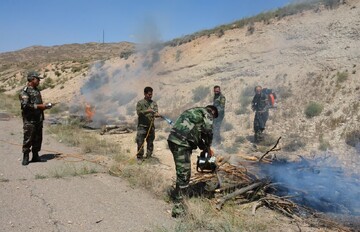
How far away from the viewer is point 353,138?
11.1m

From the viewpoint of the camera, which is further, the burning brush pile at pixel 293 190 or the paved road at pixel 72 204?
the burning brush pile at pixel 293 190

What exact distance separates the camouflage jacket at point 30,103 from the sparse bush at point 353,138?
877 cm

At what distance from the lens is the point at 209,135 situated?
19.3ft

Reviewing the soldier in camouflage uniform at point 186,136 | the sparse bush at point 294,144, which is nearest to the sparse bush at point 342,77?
the sparse bush at point 294,144

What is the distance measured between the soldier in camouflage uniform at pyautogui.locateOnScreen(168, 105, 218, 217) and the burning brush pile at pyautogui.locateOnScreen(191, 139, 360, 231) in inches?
29.4

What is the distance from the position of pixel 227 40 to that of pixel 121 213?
18812mm

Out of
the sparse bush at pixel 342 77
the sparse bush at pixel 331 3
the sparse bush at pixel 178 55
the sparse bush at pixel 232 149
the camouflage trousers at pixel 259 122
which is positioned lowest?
the sparse bush at pixel 232 149

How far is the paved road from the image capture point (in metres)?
5.33

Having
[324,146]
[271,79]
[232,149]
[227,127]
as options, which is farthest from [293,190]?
[271,79]

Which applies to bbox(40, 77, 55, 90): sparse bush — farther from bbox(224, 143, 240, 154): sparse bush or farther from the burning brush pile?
the burning brush pile

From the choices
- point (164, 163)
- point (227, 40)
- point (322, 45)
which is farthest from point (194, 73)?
point (164, 163)

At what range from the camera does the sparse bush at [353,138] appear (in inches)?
429

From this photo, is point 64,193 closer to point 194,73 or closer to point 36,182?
point 36,182

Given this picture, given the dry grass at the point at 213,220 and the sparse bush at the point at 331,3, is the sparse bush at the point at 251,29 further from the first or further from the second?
the dry grass at the point at 213,220
